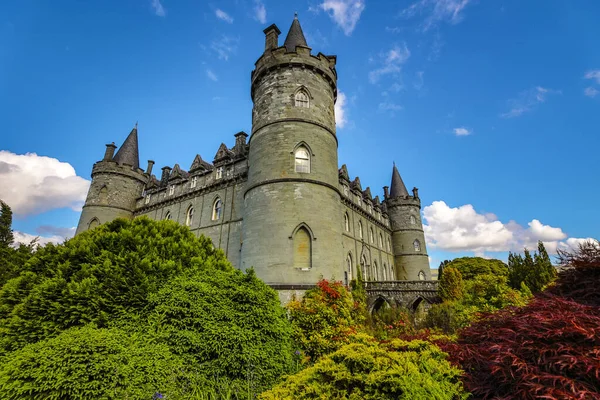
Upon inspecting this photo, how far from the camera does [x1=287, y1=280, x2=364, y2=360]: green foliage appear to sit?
8.66 metres

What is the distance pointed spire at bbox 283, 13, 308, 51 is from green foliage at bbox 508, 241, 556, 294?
1643 cm

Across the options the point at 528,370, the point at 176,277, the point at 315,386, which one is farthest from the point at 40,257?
the point at 528,370

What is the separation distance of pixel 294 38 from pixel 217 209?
12829mm

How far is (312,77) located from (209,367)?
14833 mm

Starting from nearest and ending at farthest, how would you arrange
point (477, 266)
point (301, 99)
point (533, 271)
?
point (533, 271)
point (301, 99)
point (477, 266)

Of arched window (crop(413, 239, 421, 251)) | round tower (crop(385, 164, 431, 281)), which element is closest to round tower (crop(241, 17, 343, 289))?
round tower (crop(385, 164, 431, 281))

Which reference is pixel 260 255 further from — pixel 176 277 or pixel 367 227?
pixel 367 227

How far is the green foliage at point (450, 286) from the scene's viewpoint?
15.9 m

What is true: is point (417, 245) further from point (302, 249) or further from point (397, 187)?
point (302, 249)

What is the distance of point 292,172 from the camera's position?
14.1 m

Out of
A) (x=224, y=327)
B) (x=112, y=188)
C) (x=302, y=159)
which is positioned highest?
(x=112, y=188)

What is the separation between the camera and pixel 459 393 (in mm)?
3143

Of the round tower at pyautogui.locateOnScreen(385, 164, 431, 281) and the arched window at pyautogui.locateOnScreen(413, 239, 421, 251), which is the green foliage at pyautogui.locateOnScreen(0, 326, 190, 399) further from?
the arched window at pyautogui.locateOnScreen(413, 239, 421, 251)

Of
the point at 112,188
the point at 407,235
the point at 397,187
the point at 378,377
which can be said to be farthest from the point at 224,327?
the point at 397,187
